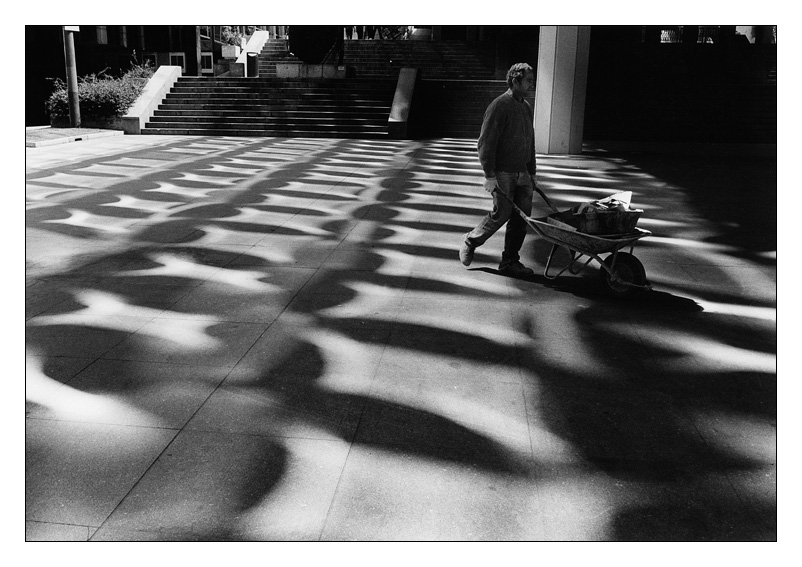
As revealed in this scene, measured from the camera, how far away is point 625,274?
5922mm

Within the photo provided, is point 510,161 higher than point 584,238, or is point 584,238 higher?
point 510,161

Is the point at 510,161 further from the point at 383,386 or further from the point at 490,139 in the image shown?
the point at 383,386

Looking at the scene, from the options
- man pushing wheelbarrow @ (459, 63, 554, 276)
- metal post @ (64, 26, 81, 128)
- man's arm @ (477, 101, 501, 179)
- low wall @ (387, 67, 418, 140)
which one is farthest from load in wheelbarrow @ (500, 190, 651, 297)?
metal post @ (64, 26, 81, 128)

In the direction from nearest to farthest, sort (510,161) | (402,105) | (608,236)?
(608,236) → (510,161) → (402,105)

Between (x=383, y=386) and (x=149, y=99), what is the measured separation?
2025 cm

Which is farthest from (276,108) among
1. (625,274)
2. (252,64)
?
(625,274)

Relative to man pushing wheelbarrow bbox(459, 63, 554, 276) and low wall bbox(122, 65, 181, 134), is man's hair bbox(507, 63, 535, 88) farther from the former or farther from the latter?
low wall bbox(122, 65, 181, 134)

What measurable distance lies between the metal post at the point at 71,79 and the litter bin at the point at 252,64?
1147 centimetres

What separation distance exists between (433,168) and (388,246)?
21.6 ft

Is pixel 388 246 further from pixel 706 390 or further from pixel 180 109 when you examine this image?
pixel 180 109

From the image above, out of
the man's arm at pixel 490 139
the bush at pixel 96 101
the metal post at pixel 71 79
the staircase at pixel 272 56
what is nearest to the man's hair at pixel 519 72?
the man's arm at pixel 490 139

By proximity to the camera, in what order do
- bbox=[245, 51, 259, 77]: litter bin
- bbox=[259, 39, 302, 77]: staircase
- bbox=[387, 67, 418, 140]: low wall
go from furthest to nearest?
bbox=[259, 39, 302, 77]: staircase < bbox=[245, 51, 259, 77]: litter bin < bbox=[387, 67, 418, 140]: low wall

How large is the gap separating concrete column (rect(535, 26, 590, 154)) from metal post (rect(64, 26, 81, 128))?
500 inches

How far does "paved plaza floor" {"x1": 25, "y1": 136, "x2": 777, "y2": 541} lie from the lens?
9.53 ft
